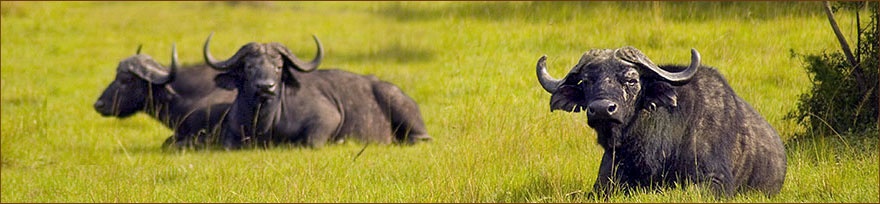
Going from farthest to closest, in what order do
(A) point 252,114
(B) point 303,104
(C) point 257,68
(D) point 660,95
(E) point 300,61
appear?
(B) point 303,104, (E) point 300,61, (A) point 252,114, (C) point 257,68, (D) point 660,95

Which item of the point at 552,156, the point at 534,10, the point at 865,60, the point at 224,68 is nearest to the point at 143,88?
the point at 224,68

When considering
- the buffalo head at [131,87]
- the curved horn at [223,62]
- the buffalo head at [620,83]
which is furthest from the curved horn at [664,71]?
the buffalo head at [131,87]

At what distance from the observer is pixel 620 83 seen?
19.2 ft

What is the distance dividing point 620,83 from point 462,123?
3.00 metres

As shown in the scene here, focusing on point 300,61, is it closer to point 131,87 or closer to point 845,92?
point 131,87

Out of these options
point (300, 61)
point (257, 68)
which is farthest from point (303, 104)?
point (257, 68)

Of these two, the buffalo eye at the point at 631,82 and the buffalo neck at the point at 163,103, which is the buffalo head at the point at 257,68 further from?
the buffalo eye at the point at 631,82

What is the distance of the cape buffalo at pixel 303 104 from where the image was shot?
37.0 ft

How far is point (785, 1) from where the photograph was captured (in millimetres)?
14594

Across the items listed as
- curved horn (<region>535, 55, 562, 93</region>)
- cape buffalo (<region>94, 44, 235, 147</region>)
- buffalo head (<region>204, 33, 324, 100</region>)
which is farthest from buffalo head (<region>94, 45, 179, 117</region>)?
curved horn (<region>535, 55, 562, 93</region>)

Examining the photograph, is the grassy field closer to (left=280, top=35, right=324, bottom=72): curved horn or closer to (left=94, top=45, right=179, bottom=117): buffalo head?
(left=94, top=45, right=179, bottom=117): buffalo head

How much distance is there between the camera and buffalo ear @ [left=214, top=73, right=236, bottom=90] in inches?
454

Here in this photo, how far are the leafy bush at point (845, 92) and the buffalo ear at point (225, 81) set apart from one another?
20.6 feet

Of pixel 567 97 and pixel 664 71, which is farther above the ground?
pixel 664 71
